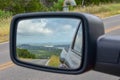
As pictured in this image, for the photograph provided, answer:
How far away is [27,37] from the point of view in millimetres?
3195

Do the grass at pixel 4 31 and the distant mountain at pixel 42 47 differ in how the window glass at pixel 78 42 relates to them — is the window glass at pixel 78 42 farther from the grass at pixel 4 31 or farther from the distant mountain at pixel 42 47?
the grass at pixel 4 31

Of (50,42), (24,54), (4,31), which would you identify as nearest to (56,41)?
(50,42)

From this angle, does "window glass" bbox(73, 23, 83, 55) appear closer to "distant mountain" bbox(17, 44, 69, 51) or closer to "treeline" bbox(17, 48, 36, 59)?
"distant mountain" bbox(17, 44, 69, 51)

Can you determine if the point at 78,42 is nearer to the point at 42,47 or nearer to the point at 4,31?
the point at 42,47

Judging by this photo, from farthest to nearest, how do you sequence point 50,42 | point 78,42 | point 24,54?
point 24,54
point 50,42
point 78,42

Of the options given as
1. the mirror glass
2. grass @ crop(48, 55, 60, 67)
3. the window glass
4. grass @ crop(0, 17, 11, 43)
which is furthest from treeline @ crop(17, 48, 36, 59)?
grass @ crop(0, 17, 11, 43)

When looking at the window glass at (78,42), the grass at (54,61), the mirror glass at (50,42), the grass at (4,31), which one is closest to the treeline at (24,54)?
the mirror glass at (50,42)

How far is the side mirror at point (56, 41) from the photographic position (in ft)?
7.59

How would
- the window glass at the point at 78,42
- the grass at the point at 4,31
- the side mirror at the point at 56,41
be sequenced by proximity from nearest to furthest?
the side mirror at the point at 56,41, the window glass at the point at 78,42, the grass at the point at 4,31

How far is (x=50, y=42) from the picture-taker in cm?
281

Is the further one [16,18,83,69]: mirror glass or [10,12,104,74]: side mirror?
[16,18,83,69]: mirror glass

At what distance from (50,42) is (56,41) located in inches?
3.9

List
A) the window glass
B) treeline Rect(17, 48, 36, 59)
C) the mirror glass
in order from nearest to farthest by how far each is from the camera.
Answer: the window glass → the mirror glass → treeline Rect(17, 48, 36, 59)

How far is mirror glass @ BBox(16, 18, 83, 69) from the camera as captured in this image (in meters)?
2.64
